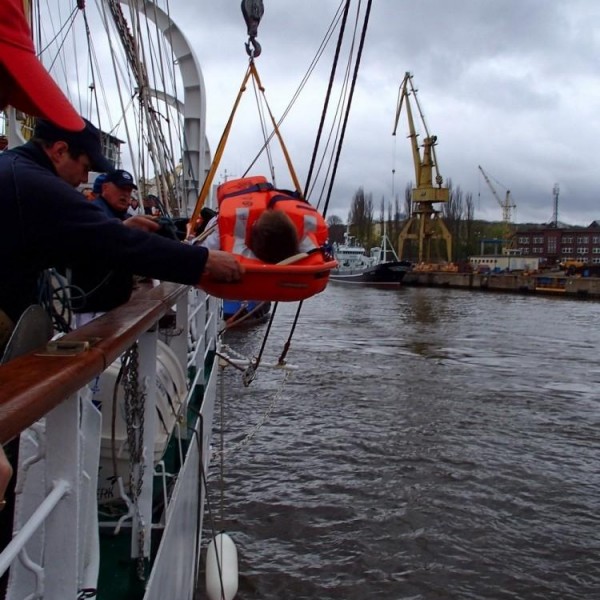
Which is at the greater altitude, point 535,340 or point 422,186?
point 422,186

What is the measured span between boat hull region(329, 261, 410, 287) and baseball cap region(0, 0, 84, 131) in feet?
177

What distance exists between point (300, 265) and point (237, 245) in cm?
36

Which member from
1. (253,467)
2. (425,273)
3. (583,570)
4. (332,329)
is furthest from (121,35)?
(425,273)

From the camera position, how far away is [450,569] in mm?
5625

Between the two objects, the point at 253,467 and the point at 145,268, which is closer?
the point at 145,268

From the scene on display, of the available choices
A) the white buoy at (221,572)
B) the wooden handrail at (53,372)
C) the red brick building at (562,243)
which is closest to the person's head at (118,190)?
the wooden handrail at (53,372)

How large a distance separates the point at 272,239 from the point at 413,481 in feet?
17.4

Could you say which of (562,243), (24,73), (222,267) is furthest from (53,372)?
(562,243)

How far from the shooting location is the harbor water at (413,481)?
5531 mm

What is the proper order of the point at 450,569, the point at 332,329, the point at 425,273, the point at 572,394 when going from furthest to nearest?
the point at 425,273, the point at 332,329, the point at 572,394, the point at 450,569

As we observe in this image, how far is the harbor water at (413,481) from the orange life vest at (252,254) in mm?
3241

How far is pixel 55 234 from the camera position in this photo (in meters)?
1.77

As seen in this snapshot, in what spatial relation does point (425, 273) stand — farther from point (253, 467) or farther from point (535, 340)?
point (253, 467)

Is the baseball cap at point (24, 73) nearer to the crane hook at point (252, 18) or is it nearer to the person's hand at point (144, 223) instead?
the person's hand at point (144, 223)
